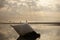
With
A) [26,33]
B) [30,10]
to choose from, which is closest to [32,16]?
[30,10]

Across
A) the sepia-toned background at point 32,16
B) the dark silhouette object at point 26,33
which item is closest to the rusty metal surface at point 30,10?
the sepia-toned background at point 32,16

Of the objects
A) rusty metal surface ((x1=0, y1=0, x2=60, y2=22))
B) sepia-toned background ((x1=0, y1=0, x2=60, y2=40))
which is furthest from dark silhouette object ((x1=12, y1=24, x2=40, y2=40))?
rusty metal surface ((x1=0, y1=0, x2=60, y2=22))

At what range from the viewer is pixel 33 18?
1796mm

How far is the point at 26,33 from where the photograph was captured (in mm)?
1562

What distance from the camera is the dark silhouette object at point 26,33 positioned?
1574 millimetres

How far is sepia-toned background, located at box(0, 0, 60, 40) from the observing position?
5.46ft

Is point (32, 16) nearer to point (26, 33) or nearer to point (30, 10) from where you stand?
point (30, 10)

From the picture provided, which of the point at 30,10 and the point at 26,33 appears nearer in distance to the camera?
the point at 26,33

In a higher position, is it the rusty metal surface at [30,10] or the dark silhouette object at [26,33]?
the rusty metal surface at [30,10]

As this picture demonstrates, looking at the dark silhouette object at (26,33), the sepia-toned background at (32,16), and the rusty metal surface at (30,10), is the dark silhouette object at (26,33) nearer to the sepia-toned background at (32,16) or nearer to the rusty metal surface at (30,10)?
the sepia-toned background at (32,16)

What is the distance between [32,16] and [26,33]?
0.29 metres

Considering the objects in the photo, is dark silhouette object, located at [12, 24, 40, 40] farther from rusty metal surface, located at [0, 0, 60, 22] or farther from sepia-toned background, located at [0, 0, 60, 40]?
rusty metal surface, located at [0, 0, 60, 22]

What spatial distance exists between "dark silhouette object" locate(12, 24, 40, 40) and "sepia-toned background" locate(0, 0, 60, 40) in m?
0.05

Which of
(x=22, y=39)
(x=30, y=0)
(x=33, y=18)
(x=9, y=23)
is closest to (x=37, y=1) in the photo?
(x=30, y=0)
